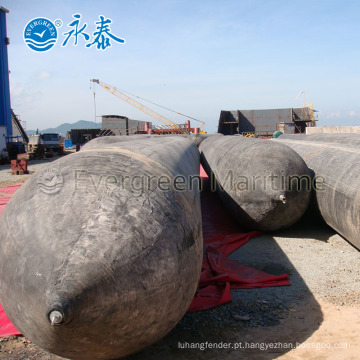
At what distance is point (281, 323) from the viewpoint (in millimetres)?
2873

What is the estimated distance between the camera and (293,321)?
2895 mm

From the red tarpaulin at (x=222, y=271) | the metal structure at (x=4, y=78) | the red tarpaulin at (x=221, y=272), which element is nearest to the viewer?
the red tarpaulin at (x=221, y=272)

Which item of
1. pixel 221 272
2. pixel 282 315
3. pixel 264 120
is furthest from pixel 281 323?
pixel 264 120

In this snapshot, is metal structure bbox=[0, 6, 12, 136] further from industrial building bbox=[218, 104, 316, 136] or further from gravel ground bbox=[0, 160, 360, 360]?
gravel ground bbox=[0, 160, 360, 360]

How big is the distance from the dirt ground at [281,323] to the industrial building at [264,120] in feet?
57.5

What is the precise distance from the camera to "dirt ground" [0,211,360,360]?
2.46 meters

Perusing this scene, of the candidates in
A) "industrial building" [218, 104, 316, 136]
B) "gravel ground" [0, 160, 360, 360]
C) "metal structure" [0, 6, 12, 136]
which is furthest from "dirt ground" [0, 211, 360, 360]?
"metal structure" [0, 6, 12, 136]

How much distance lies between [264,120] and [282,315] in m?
19.8

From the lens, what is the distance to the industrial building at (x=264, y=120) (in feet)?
69.6

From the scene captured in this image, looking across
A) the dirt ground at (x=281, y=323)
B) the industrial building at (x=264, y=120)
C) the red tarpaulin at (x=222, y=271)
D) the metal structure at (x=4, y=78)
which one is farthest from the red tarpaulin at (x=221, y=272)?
the metal structure at (x=4, y=78)

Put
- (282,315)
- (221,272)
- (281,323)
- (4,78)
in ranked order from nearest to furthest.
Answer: (281,323), (282,315), (221,272), (4,78)

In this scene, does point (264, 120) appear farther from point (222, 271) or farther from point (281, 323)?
point (281, 323)

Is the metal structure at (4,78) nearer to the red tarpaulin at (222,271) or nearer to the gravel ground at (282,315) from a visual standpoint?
the red tarpaulin at (222,271)

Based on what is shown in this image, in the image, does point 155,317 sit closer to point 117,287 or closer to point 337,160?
point 117,287
